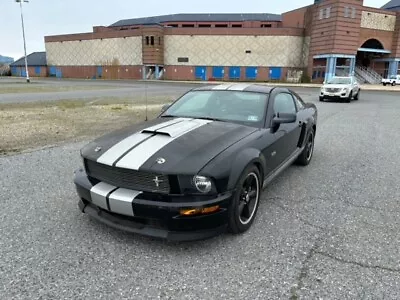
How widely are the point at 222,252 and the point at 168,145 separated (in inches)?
43.4

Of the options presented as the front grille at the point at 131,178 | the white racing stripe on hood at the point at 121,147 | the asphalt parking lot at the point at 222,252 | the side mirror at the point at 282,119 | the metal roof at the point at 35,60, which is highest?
the metal roof at the point at 35,60

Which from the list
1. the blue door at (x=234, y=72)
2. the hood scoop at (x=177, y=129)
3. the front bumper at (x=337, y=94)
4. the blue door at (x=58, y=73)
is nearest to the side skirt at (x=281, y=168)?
the hood scoop at (x=177, y=129)

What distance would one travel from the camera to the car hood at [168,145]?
8.95 ft

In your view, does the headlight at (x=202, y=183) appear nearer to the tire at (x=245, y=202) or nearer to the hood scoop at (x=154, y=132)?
the tire at (x=245, y=202)

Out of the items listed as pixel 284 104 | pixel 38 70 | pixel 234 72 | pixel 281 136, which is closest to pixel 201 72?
pixel 234 72

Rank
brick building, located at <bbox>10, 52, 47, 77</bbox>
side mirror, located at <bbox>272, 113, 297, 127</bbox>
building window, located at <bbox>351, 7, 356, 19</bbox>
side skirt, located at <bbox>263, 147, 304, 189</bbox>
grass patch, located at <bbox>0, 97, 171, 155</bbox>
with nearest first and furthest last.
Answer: side skirt, located at <bbox>263, 147, 304, 189</bbox> → side mirror, located at <bbox>272, 113, 297, 127</bbox> → grass patch, located at <bbox>0, 97, 171, 155</bbox> → building window, located at <bbox>351, 7, 356, 19</bbox> → brick building, located at <bbox>10, 52, 47, 77</bbox>

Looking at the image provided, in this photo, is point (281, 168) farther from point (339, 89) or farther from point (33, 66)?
point (33, 66)

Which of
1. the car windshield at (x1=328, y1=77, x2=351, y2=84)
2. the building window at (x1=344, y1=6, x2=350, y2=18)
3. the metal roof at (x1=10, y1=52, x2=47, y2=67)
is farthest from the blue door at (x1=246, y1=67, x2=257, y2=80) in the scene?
the metal roof at (x1=10, y1=52, x2=47, y2=67)

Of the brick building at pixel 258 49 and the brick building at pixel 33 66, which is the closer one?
the brick building at pixel 258 49

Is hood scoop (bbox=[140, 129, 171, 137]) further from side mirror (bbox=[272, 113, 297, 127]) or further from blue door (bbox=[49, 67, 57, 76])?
blue door (bbox=[49, 67, 57, 76])

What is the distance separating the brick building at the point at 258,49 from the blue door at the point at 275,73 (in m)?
0.17

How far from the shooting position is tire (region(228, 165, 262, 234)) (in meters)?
2.92

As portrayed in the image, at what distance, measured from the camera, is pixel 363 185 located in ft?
15.0

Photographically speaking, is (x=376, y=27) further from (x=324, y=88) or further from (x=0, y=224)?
(x=0, y=224)
